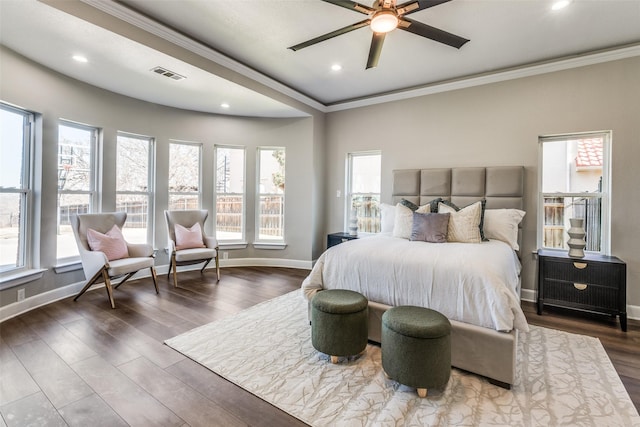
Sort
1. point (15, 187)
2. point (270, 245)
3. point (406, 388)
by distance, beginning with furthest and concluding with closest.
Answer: point (270, 245), point (15, 187), point (406, 388)

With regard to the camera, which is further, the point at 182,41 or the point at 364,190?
the point at 364,190

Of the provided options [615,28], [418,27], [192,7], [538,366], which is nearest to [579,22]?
[615,28]

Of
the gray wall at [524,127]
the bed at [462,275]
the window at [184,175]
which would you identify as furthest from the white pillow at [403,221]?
the window at [184,175]

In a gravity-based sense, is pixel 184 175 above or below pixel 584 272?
above

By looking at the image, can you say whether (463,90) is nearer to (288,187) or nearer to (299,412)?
(288,187)

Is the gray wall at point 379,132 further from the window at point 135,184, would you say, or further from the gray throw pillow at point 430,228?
the gray throw pillow at point 430,228

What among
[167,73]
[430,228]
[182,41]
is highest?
[182,41]

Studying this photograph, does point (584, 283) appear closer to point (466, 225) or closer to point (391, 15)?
point (466, 225)

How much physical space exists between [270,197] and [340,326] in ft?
12.3

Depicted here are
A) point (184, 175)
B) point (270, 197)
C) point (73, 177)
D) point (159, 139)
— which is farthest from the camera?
point (270, 197)

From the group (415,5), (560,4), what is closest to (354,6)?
(415,5)

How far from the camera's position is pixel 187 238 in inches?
177

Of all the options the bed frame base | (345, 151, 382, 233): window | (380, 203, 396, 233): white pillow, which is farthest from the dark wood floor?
(345, 151, 382, 233): window

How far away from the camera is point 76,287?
3811 millimetres
